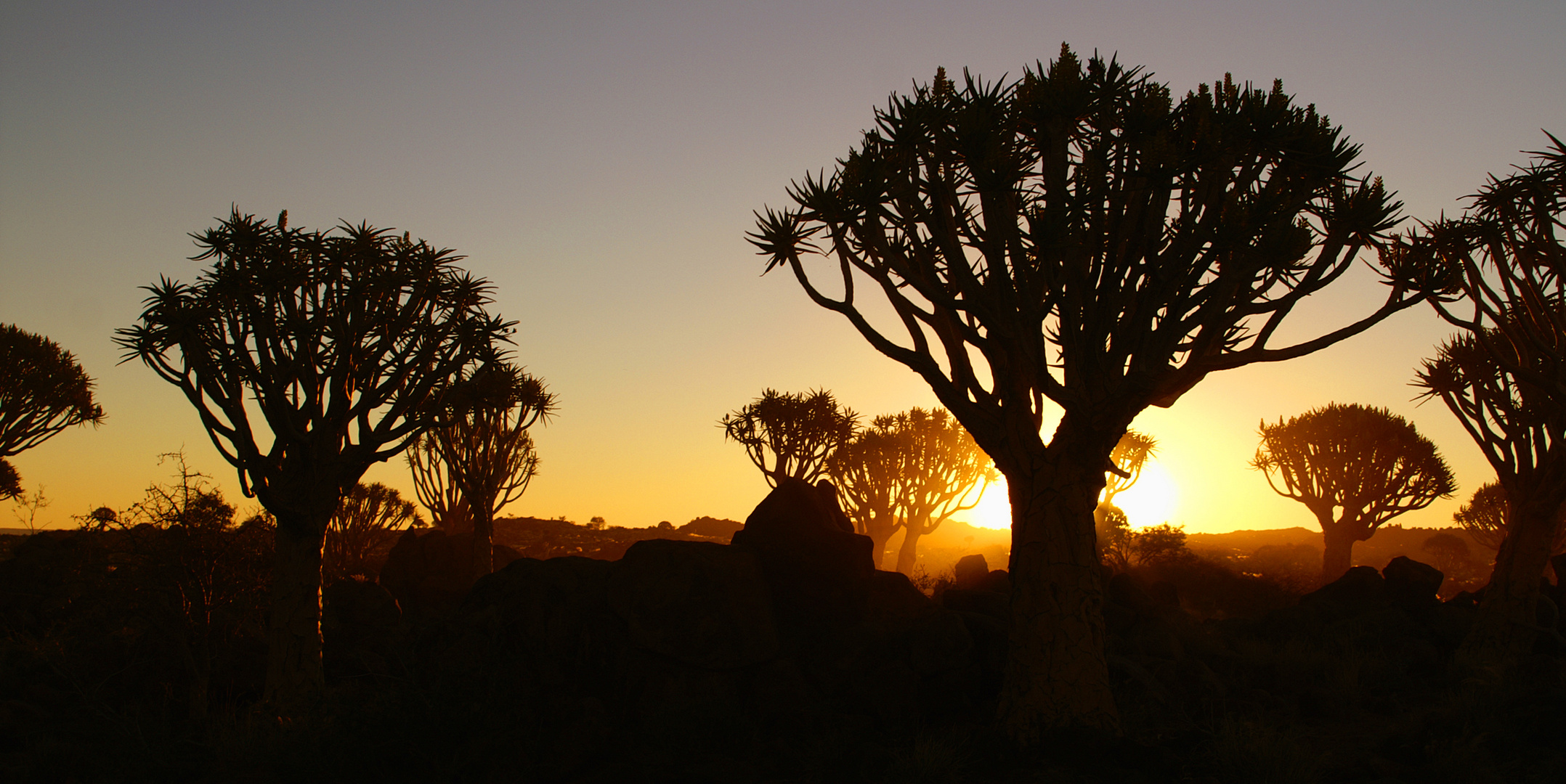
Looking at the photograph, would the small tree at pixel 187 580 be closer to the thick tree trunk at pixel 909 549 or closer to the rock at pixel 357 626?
the rock at pixel 357 626

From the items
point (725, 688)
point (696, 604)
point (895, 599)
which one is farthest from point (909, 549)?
point (725, 688)

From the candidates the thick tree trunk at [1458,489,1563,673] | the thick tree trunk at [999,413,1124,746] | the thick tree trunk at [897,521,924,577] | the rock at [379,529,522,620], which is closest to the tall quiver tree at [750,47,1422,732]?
the thick tree trunk at [999,413,1124,746]

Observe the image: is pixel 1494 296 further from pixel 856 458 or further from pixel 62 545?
pixel 62 545

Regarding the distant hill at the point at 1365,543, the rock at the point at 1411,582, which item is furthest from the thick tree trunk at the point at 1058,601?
the distant hill at the point at 1365,543

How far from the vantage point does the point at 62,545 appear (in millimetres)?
19203

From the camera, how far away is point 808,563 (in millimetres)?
11359

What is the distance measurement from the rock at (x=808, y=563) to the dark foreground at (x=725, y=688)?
0.11 feet

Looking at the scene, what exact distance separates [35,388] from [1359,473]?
4030 centimetres

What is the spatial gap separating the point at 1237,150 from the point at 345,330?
11673mm

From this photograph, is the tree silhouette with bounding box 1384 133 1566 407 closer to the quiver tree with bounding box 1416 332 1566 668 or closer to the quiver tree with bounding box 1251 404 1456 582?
the quiver tree with bounding box 1416 332 1566 668

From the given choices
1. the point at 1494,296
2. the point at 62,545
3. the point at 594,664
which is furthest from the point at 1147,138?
the point at 62,545

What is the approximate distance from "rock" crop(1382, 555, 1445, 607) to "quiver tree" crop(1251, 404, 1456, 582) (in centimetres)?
1093

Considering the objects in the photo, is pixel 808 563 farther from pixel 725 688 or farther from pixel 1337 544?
pixel 1337 544

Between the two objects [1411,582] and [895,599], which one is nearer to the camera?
[895,599]
